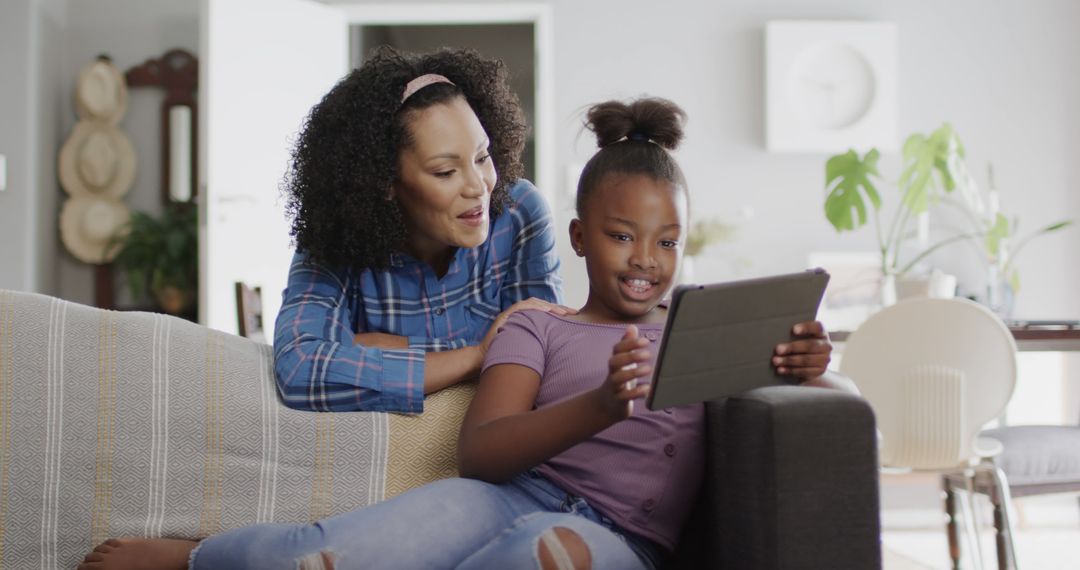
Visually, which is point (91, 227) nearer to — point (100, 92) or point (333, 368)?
point (100, 92)

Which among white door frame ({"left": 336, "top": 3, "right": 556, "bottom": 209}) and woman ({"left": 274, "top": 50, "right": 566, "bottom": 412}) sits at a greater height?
white door frame ({"left": 336, "top": 3, "right": 556, "bottom": 209})

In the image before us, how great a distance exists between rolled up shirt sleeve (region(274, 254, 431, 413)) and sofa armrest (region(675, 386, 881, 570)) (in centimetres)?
53

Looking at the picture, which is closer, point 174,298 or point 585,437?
point 585,437

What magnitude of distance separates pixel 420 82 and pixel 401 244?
255 mm

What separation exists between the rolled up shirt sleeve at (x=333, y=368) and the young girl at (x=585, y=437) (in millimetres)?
153

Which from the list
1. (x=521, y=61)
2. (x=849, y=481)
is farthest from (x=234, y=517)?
(x=521, y=61)

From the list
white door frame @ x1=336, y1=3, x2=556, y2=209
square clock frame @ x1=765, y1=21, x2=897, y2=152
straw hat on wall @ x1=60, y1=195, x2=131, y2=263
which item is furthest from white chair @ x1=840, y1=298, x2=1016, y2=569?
straw hat on wall @ x1=60, y1=195, x2=131, y2=263

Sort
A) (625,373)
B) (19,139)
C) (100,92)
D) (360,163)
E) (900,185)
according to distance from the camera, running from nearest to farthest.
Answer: (625,373), (360,163), (900,185), (19,139), (100,92)

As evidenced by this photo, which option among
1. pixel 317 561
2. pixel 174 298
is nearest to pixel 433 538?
pixel 317 561

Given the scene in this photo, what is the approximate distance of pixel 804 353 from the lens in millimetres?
1284

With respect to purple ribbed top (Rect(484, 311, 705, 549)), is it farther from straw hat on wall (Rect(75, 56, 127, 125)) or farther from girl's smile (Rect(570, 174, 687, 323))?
straw hat on wall (Rect(75, 56, 127, 125))

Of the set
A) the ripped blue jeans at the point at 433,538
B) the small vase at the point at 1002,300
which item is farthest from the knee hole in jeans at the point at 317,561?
the small vase at the point at 1002,300

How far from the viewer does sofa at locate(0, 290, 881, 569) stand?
1.38 meters

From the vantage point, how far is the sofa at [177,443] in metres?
1.38
